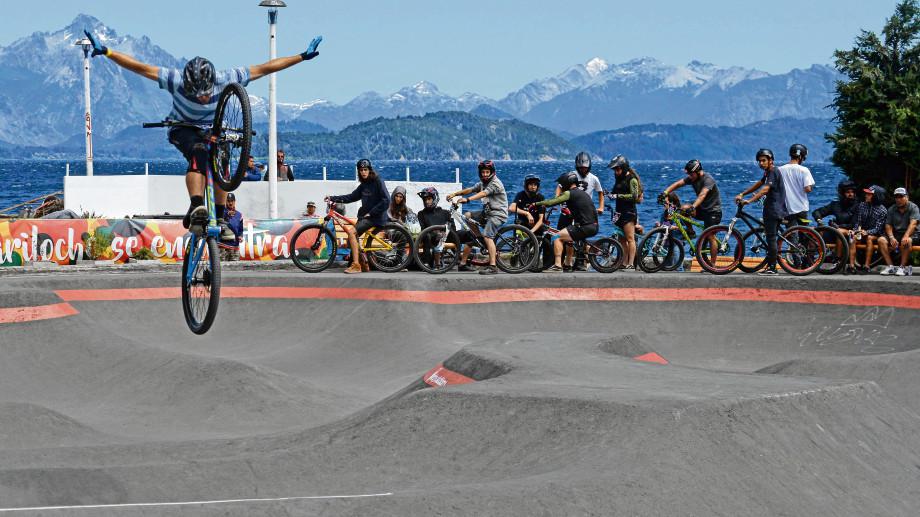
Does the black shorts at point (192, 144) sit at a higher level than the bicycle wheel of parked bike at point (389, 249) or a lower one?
higher

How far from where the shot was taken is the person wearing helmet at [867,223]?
59.3ft

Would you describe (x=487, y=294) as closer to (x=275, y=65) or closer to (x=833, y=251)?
(x=833, y=251)

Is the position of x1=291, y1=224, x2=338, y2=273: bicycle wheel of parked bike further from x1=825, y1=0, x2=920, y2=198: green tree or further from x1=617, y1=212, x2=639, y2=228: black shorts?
x1=825, y1=0, x2=920, y2=198: green tree

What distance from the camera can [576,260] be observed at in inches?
766

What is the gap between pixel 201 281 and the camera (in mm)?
9852

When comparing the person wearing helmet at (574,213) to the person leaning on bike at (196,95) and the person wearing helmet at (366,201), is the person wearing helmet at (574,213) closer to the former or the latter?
the person wearing helmet at (366,201)

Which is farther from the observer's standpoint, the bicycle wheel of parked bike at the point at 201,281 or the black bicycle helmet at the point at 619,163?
the black bicycle helmet at the point at 619,163

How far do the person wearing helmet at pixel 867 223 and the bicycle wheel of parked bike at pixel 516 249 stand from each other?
525cm

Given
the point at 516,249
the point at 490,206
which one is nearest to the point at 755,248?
the point at 516,249

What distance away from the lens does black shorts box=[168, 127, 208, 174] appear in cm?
951

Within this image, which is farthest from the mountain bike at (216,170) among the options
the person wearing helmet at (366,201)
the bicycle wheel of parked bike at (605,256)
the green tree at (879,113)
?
the green tree at (879,113)

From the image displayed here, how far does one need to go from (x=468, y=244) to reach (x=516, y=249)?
87 centimetres

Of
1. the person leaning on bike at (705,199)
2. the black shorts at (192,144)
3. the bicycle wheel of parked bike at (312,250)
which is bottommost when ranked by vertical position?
the bicycle wheel of parked bike at (312,250)

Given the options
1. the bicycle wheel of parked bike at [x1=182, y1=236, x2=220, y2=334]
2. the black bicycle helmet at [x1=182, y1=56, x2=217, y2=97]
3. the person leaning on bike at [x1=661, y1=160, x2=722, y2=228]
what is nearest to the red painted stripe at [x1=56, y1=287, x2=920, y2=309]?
the person leaning on bike at [x1=661, y1=160, x2=722, y2=228]
